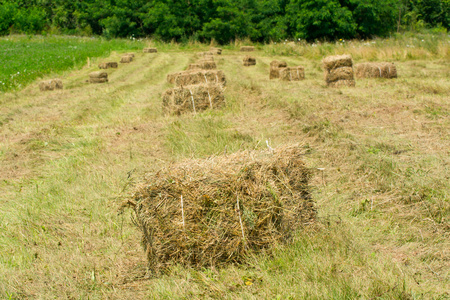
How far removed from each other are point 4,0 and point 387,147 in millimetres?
70659

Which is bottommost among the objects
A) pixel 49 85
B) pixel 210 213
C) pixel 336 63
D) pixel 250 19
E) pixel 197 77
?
pixel 210 213

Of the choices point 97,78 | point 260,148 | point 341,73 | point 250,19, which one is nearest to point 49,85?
point 97,78

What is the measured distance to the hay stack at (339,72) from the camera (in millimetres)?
12586

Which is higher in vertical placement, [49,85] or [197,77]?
[197,77]

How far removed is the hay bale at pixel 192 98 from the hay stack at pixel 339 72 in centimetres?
420

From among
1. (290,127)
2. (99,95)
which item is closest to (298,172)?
(290,127)

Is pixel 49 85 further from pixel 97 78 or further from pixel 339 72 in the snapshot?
pixel 339 72

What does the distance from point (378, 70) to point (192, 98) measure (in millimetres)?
6774

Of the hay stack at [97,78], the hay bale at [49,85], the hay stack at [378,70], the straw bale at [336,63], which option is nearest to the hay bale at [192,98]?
the straw bale at [336,63]

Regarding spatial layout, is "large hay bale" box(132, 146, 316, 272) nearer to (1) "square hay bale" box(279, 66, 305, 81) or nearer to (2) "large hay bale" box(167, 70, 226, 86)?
(2) "large hay bale" box(167, 70, 226, 86)

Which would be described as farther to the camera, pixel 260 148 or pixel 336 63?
pixel 336 63

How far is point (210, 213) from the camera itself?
3744 millimetres

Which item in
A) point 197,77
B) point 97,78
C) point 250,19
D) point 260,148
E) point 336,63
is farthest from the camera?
point 250,19

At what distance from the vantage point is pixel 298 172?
409cm
